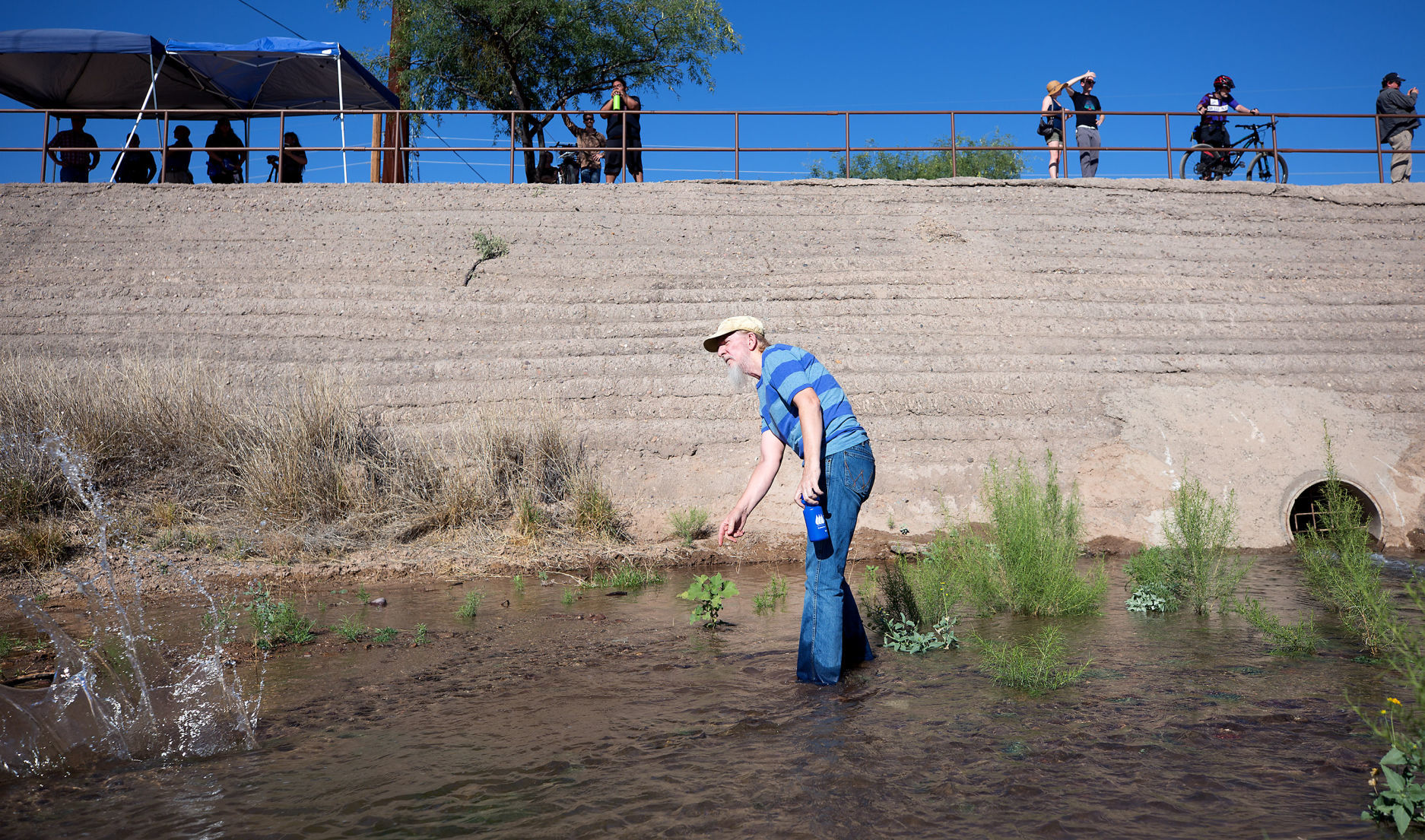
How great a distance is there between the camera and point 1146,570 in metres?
7.12

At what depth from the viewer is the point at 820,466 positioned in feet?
14.9

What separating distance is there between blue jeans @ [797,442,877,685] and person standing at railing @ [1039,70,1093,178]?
13933 millimetres

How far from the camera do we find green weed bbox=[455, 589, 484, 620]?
6848 mm

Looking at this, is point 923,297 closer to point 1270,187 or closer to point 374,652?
point 1270,187

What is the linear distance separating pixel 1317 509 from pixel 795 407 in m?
9.20

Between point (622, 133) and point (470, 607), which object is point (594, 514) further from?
point (622, 133)

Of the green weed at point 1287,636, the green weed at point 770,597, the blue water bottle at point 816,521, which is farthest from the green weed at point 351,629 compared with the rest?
the green weed at point 1287,636

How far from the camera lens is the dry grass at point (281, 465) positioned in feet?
30.0

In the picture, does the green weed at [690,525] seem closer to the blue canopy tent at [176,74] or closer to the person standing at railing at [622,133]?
the person standing at railing at [622,133]

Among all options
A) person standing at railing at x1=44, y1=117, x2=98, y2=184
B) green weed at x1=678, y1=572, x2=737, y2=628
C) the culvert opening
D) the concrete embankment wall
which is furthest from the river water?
person standing at railing at x1=44, y1=117, x2=98, y2=184

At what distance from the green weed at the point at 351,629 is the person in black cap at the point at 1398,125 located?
1989cm

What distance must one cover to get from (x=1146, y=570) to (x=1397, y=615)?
1634 millimetres

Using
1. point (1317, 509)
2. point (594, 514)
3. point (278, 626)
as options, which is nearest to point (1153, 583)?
point (1317, 509)

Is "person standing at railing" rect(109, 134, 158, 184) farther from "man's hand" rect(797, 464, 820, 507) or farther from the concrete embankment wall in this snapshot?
"man's hand" rect(797, 464, 820, 507)
